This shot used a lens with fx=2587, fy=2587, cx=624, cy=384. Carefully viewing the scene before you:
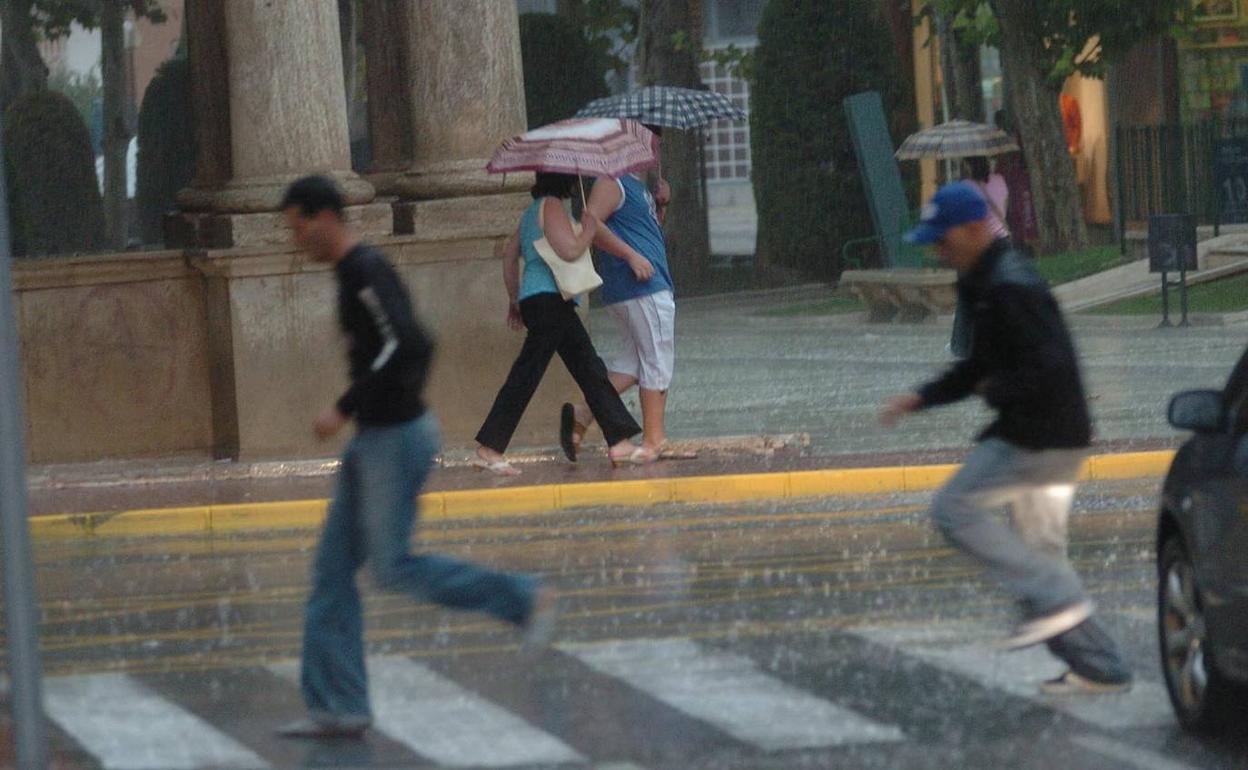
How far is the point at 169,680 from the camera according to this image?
28.0 feet

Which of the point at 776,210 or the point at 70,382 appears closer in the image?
the point at 70,382

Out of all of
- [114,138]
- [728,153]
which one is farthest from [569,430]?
[728,153]

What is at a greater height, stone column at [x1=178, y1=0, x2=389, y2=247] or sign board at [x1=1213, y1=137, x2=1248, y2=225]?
stone column at [x1=178, y1=0, x2=389, y2=247]

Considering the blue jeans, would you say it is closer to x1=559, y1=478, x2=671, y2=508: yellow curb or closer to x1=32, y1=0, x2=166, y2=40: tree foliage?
x1=559, y1=478, x2=671, y2=508: yellow curb

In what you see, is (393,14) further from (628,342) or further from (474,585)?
(474,585)

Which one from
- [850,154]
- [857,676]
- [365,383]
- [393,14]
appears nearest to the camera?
[365,383]

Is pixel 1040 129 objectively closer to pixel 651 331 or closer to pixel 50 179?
pixel 50 179

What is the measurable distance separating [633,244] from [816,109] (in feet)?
74.5

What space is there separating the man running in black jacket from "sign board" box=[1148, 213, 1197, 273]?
17676 millimetres

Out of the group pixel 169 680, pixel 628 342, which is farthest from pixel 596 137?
pixel 169 680

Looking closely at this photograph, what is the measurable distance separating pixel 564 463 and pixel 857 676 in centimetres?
643

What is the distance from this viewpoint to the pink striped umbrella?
13375 mm

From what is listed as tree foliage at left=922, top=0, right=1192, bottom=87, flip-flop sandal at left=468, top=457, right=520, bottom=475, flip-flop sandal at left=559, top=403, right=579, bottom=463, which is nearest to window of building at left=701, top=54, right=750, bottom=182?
tree foliage at left=922, top=0, right=1192, bottom=87

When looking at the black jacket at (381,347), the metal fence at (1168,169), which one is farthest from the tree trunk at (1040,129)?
the black jacket at (381,347)
